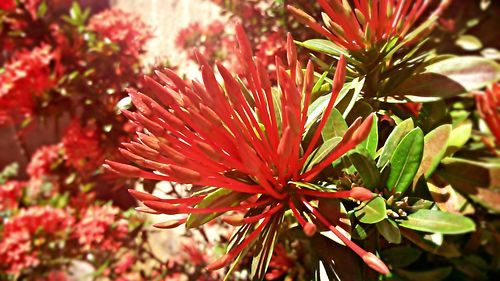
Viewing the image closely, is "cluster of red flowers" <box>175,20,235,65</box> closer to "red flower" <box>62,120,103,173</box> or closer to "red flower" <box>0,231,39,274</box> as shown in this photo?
"red flower" <box>62,120,103,173</box>

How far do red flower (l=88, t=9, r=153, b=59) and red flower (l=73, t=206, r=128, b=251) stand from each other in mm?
507

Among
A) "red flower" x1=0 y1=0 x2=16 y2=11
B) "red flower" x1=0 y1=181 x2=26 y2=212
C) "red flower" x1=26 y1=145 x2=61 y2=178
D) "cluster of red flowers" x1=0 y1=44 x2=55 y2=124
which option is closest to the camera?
"cluster of red flowers" x1=0 y1=44 x2=55 y2=124

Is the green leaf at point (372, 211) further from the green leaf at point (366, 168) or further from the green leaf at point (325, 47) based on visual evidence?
the green leaf at point (325, 47)

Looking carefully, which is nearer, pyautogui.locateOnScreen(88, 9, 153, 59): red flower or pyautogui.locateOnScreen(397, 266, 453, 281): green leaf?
pyautogui.locateOnScreen(397, 266, 453, 281): green leaf

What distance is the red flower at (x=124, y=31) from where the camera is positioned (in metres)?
1.20

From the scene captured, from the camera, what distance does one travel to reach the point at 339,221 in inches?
17.0

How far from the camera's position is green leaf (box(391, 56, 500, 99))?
0.48 meters

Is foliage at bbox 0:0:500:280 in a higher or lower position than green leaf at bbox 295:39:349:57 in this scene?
lower

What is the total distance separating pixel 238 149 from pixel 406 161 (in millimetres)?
198

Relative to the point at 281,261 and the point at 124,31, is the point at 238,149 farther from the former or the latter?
the point at 124,31

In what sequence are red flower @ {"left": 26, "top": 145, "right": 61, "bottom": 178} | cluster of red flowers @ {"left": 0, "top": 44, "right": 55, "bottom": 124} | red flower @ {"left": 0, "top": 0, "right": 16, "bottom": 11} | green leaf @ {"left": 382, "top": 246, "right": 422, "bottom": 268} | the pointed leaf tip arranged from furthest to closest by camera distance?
red flower @ {"left": 26, "top": 145, "right": 61, "bottom": 178}, red flower @ {"left": 0, "top": 0, "right": 16, "bottom": 11}, cluster of red flowers @ {"left": 0, "top": 44, "right": 55, "bottom": 124}, green leaf @ {"left": 382, "top": 246, "right": 422, "bottom": 268}, the pointed leaf tip

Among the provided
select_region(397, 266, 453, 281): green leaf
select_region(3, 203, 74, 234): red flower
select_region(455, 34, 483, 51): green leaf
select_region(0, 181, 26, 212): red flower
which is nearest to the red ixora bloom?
select_region(397, 266, 453, 281): green leaf

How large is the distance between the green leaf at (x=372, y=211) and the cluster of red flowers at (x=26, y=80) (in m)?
1.01

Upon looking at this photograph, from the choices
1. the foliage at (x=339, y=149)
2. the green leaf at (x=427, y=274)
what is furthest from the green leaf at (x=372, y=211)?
the green leaf at (x=427, y=274)
